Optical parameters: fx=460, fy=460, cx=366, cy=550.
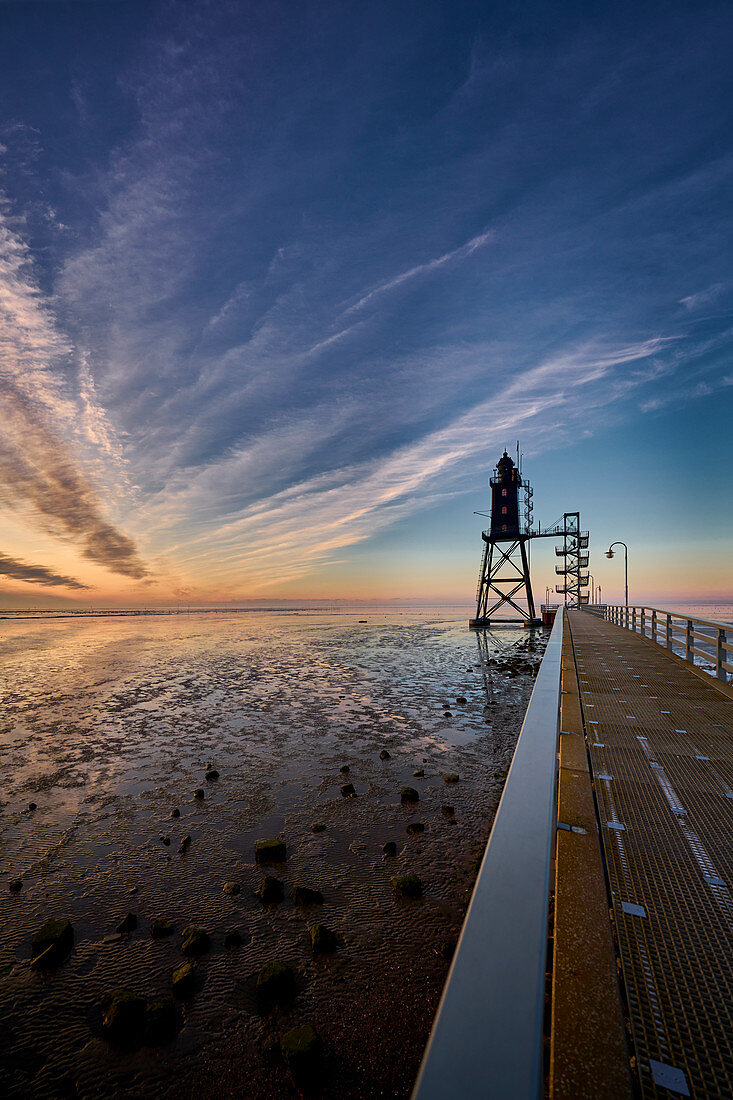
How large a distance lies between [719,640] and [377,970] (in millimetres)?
7066

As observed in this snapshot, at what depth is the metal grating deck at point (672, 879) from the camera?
5.94ft

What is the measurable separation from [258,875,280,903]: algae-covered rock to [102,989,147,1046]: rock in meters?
1.26

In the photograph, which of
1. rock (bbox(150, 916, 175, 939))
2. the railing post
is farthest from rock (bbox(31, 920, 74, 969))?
the railing post

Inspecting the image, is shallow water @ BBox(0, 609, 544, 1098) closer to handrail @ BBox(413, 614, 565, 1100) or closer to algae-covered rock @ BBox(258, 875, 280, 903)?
algae-covered rock @ BBox(258, 875, 280, 903)

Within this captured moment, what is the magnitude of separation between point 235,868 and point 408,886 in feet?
6.17

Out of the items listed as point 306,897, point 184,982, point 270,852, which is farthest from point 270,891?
point 184,982

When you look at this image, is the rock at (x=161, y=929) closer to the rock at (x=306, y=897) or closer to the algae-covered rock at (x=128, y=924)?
the algae-covered rock at (x=128, y=924)

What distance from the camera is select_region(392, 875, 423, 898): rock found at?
4359 millimetres

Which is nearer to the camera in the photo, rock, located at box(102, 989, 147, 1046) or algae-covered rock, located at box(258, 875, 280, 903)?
rock, located at box(102, 989, 147, 1046)

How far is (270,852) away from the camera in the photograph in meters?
5.04

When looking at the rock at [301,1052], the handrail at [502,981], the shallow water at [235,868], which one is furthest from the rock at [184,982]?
the handrail at [502,981]

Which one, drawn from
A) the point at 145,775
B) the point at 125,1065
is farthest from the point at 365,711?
the point at 125,1065

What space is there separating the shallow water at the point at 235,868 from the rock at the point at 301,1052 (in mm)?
88

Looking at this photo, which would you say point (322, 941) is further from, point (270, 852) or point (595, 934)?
point (595, 934)
